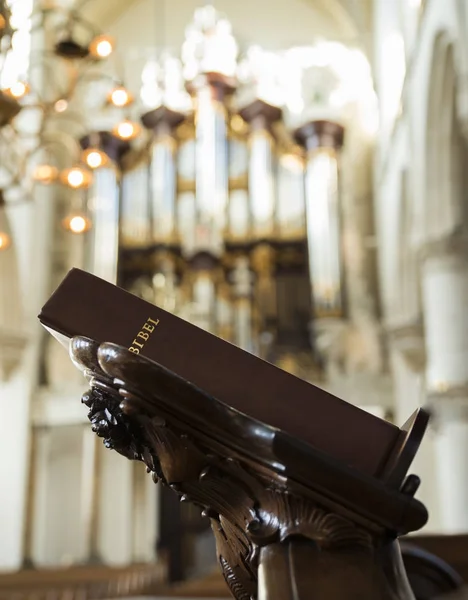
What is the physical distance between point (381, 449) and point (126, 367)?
0.80ft

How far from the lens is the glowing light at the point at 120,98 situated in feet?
18.7

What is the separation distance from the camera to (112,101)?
5.75 metres

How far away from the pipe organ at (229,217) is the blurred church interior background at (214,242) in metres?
0.03

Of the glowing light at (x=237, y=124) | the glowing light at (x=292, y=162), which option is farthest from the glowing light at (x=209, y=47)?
the glowing light at (x=292, y=162)

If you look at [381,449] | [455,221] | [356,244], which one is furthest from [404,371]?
[381,449]

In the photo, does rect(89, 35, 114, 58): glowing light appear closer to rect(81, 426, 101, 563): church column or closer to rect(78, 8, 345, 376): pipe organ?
rect(78, 8, 345, 376): pipe organ

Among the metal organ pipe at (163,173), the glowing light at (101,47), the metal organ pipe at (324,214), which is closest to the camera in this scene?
the glowing light at (101,47)

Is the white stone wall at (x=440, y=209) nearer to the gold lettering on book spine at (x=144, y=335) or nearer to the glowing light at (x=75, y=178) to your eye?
the glowing light at (x=75, y=178)

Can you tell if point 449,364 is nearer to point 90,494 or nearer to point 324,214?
point 324,214

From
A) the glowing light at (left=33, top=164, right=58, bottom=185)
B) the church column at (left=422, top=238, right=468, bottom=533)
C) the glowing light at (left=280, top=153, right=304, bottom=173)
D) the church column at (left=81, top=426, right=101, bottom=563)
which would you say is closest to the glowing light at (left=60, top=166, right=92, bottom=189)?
the glowing light at (left=33, top=164, right=58, bottom=185)

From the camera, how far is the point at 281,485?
73 cm

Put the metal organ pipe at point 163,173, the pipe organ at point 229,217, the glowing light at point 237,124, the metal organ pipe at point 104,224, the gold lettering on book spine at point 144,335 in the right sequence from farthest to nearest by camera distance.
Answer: the glowing light at point 237,124 < the metal organ pipe at point 163,173 < the metal organ pipe at point 104,224 < the pipe organ at point 229,217 < the gold lettering on book spine at point 144,335

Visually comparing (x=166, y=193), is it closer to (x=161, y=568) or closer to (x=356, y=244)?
(x=356, y=244)

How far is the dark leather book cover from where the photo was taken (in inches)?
30.2
